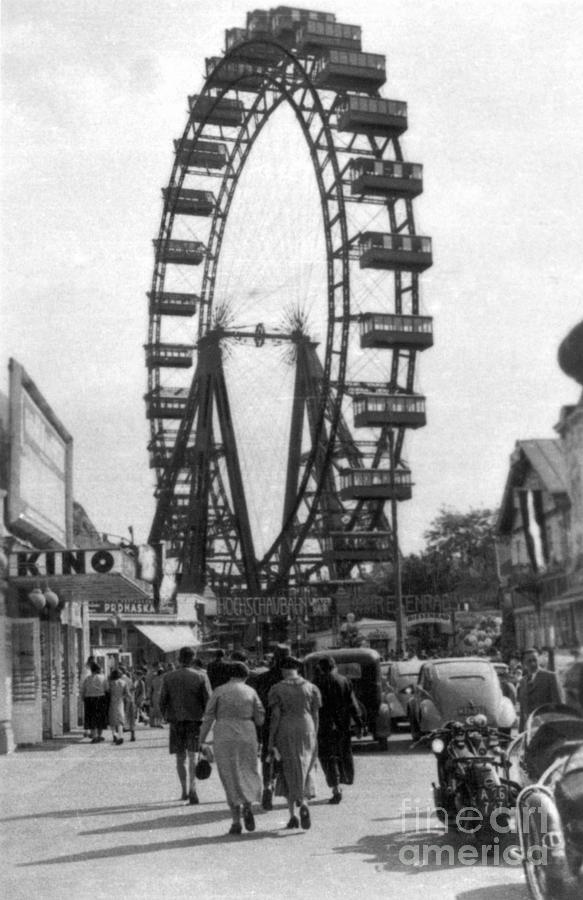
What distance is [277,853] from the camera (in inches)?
343

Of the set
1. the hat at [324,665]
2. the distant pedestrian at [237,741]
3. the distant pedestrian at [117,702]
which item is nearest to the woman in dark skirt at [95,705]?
the distant pedestrian at [117,702]

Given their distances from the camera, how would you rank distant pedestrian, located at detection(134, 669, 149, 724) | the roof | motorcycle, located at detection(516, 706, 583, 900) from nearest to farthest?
the roof
motorcycle, located at detection(516, 706, 583, 900)
distant pedestrian, located at detection(134, 669, 149, 724)

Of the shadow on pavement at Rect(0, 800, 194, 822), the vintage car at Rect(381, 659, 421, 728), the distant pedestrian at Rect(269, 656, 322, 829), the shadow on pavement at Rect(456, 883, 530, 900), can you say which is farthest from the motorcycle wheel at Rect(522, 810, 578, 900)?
the vintage car at Rect(381, 659, 421, 728)

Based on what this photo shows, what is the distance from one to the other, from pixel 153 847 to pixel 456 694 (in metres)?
9.46

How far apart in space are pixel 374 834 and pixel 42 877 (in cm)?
258

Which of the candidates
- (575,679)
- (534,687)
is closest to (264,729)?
(534,687)

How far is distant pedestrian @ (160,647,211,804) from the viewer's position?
1241cm

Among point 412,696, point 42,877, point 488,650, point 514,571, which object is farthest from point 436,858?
point 488,650

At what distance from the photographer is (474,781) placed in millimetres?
9133

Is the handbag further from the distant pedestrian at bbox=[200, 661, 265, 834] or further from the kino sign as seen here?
the kino sign

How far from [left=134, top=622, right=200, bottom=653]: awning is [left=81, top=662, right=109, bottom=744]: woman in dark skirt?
574 inches

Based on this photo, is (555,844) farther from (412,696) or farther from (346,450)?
(346,450)

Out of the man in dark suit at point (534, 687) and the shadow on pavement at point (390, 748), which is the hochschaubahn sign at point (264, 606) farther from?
the man in dark suit at point (534, 687)

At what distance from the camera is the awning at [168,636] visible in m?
37.5
